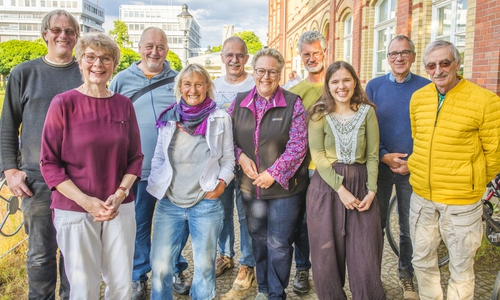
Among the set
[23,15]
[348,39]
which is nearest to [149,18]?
[23,15]

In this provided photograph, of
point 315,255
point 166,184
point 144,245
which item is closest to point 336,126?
point 315,255

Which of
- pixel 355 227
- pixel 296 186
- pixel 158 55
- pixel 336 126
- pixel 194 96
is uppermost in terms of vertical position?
pixel 158 55

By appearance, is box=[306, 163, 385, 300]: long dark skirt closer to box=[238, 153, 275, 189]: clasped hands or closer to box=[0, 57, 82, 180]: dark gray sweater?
box=[238, 153, 275, 189]: clasped hands

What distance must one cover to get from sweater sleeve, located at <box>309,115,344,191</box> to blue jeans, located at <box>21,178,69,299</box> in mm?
2029

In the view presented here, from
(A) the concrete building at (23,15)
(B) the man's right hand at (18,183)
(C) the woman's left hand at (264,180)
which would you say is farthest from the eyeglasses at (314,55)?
(A) the concrete building at (23,15)

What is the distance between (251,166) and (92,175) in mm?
1217

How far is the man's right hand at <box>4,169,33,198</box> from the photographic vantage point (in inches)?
115

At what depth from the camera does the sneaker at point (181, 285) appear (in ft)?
12.2

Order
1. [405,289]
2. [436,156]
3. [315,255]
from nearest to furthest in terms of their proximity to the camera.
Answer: [436,156] → [315,255] → [405,289]

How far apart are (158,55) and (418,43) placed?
247 inches

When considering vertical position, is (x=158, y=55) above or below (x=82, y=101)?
above

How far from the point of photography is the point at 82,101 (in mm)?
2525

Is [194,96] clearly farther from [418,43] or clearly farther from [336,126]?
[418,43]

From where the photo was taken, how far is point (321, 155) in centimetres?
305
